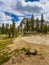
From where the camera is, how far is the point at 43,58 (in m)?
29.9

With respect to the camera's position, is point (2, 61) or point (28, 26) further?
point (28, 26)

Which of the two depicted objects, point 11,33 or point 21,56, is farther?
point 11,33

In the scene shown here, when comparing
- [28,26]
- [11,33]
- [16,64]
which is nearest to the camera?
[16,64]

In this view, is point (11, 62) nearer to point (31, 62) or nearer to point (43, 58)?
point (31, 62)

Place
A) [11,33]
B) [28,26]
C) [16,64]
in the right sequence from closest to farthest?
[16,64] < [11,33] < [28,26]

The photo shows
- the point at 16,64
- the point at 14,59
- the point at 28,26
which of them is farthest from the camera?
the point at 28,26

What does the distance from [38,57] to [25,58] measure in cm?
240

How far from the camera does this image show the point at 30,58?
29.8 meters

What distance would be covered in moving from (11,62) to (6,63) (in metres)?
0.87

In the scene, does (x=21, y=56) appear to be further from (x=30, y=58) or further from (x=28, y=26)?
(x=28, y=26)

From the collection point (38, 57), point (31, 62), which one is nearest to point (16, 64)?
point (31, 62)

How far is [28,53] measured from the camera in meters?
31.5

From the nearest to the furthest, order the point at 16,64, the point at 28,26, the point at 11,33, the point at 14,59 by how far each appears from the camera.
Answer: the point at 16,64 → the point at 14,59 → the point at 11,33 → the point at 28,26

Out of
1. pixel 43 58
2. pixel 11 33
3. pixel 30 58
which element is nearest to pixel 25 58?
pixel 30 58
